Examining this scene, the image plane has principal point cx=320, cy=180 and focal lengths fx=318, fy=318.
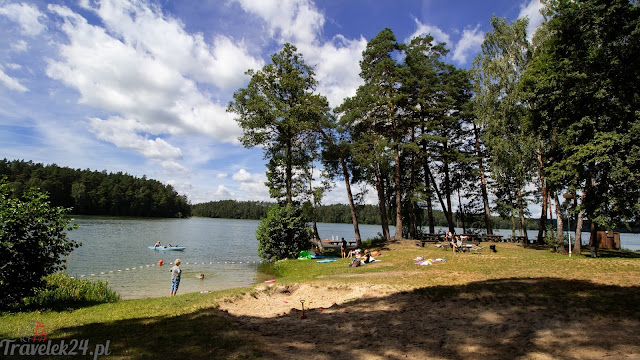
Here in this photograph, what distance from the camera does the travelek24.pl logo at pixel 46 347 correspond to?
218 inches

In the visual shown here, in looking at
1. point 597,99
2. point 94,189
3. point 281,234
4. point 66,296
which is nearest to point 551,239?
point 597,99

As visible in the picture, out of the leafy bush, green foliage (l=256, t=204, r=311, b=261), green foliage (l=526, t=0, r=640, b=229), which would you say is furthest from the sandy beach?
the leafy bush

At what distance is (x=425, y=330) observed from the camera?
22.2 feet

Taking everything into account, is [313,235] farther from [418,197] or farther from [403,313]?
[403,313]

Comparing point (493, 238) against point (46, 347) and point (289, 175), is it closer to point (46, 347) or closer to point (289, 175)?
point (289, 175)

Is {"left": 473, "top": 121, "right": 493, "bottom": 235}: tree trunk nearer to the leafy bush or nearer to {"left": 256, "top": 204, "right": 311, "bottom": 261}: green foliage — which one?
the leafy bush

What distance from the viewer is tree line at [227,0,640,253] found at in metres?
15.8

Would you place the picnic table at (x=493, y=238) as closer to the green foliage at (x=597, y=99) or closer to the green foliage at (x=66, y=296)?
the green foliage at (x=597, y=99)

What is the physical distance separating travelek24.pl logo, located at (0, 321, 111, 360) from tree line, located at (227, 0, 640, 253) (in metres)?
17.9

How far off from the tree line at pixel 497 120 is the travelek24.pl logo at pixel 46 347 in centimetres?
1795

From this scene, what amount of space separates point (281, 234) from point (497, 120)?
18.4 meters

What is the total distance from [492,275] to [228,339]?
31.8 feet

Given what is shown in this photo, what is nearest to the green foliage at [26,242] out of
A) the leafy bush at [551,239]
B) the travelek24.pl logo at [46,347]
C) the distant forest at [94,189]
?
the travelek24.pl logo at [46,347]

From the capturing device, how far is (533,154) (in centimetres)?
2262
